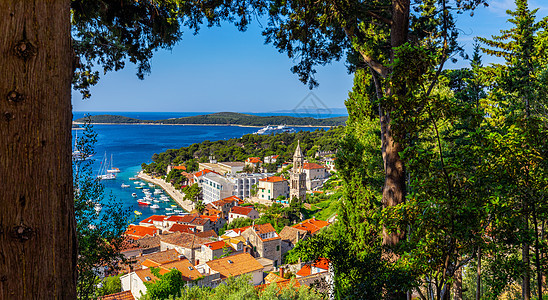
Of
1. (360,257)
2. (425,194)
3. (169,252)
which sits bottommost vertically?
(169,252)

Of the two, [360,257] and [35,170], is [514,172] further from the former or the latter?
[35,170]

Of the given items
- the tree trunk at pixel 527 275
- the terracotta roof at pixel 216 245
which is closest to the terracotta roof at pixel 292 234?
the terracotta roof at pixel 216 245

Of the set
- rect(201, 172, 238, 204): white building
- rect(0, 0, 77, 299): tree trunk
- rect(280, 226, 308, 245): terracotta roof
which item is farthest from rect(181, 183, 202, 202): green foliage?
rect(0, 0, 77, 299): tree trunk

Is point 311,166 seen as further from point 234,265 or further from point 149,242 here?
point 234,265

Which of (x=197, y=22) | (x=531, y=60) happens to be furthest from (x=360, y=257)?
(x=531, y=60)

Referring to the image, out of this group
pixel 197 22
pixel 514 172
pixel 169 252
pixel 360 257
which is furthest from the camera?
pixel 169 252

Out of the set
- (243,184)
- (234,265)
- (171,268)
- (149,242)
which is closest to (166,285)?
(171,268)

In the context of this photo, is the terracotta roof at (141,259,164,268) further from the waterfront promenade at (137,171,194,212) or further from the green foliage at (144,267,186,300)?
the waterfront promenade at (137,171,194,212)
